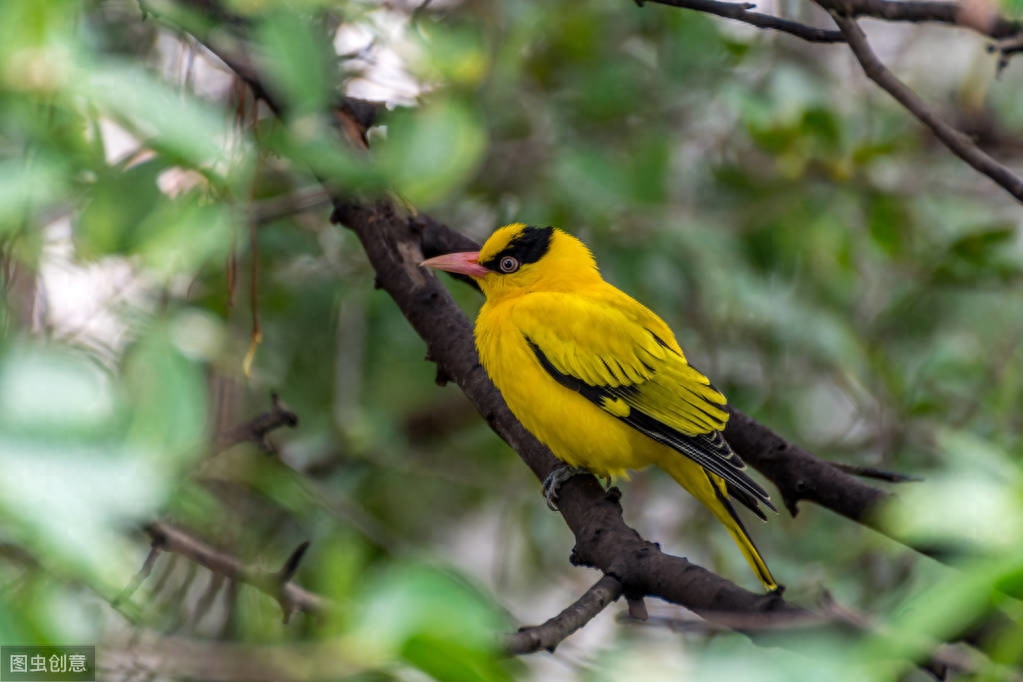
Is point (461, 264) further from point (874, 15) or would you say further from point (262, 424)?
point (874, 15)

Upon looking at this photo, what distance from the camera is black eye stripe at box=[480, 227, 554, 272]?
3934 mm

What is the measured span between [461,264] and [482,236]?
1775 mm

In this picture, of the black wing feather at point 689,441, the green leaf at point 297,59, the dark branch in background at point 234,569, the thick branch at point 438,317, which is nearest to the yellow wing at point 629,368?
the black wing feather at point 689,441

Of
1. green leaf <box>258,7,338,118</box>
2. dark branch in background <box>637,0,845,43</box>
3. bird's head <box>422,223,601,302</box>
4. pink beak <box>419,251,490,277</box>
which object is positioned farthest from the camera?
bird's head <box>422,223,601,302</box>

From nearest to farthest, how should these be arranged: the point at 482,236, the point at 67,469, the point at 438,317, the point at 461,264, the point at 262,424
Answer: the point at 67,469
the point at 262,424
the point at 438,317
the point at 461,264
the point at 482,236

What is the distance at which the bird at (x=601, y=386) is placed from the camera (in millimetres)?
3346

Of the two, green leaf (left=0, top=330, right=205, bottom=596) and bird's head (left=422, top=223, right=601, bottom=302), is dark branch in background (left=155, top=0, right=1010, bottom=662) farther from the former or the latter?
green leaf (left=0, top=330, right=205, bottom=596)

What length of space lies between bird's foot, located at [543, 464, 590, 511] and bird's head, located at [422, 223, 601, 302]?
2.80ft

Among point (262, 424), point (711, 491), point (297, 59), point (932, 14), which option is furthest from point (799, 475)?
point (297, 59)

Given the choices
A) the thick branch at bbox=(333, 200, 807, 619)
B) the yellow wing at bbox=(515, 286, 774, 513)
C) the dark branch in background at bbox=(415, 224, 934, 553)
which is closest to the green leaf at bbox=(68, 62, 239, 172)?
the thick branch at bbox=(333, 200, 807, 619)

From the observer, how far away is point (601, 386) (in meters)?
3.55

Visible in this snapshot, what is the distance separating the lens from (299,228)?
457 cm

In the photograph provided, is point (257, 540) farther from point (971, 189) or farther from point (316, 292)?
point (971, 189)

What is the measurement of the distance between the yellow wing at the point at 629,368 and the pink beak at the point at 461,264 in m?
0.21
